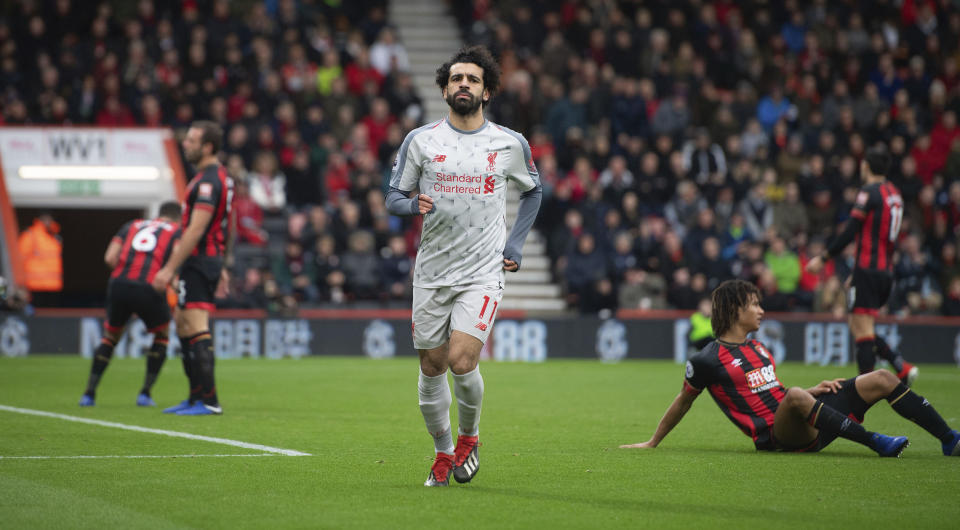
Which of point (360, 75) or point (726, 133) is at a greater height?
point (360, 75)

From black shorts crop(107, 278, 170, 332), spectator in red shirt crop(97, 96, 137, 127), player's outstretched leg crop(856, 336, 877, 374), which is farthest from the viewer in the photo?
spectator in red shirt crop(97, 96, 137, 127)

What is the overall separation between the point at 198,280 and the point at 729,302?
4.80m

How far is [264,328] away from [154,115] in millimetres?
4263

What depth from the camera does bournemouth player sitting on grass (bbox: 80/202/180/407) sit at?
11.9m

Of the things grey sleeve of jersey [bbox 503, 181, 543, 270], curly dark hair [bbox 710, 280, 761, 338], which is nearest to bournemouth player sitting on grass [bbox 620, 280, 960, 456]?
curly dark hair [bbox 710, 280, 761, 338]

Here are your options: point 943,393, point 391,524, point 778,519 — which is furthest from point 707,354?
point 943,393

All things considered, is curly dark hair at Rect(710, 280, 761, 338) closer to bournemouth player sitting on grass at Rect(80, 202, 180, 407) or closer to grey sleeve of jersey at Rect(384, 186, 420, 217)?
grey sleeve of jersey at Rect(384, 186, 420, 217)

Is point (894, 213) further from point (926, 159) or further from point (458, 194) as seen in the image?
point (926, 159)

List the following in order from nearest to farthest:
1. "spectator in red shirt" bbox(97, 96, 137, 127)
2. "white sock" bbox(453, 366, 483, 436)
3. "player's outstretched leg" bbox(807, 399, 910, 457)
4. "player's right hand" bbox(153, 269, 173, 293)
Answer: "white sock" bbox(453, 366, 483, 436) < "player's outstretched leg" bbox(807, 399, 910, 457) < "player's right hand" bbox(153, 269, 173, 293) < "spectator in red shirt" bbox(97, 96, 137, 127)

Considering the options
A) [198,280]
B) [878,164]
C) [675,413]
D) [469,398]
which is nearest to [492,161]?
[469,398]

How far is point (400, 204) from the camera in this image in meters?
6.87

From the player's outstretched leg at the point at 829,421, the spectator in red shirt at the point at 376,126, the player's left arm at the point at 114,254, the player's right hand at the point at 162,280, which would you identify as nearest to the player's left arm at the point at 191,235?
the player's right hand at the point at 162,280

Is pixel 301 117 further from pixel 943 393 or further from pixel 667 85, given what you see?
pixel 943 393

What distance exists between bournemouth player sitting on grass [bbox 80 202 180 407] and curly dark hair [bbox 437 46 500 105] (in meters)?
5.68
